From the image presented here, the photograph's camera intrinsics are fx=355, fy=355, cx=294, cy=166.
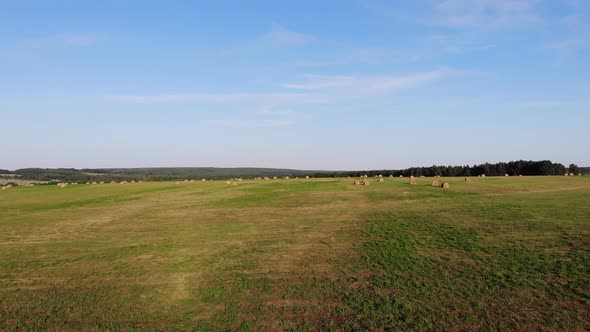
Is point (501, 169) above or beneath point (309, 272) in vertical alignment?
above

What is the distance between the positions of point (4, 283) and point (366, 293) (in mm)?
12935

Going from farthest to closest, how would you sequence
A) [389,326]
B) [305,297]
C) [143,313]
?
[305,297] → [143,313] → [389,326]

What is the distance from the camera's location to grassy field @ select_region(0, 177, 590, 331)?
32.4ft

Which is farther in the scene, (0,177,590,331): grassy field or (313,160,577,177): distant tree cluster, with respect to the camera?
(313,160,577,177): distant tree cluster

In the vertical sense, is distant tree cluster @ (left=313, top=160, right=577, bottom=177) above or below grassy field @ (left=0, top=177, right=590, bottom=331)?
above

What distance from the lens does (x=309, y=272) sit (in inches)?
522

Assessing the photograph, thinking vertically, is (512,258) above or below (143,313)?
above

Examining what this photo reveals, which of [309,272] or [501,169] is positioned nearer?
[309,272]

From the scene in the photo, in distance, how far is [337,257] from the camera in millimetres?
14852

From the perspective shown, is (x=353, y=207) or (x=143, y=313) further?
(x=353, y=207)

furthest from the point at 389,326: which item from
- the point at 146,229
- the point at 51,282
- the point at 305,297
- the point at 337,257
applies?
the point at 146,229

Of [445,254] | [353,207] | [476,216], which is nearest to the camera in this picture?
[445,254]

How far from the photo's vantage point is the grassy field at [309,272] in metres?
9.89

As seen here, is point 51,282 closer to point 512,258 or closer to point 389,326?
point 389,326
